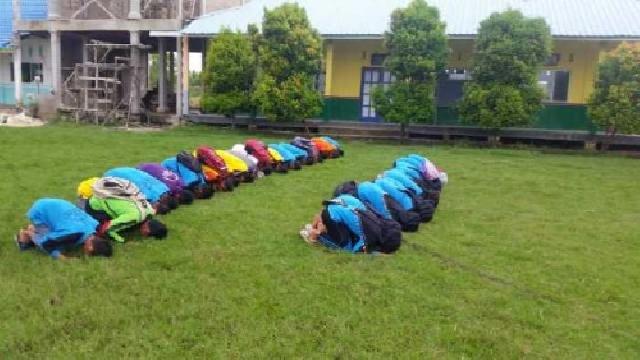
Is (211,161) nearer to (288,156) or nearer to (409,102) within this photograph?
(288,156)

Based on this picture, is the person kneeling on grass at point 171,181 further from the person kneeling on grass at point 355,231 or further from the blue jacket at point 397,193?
the blue jacket at point 397,193

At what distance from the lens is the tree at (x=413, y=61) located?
46.9 feet

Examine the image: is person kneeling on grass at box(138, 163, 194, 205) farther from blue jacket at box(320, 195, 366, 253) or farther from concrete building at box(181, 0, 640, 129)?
concrete building at box(181, 0, 640, 129)

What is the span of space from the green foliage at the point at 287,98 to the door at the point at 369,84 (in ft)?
6.74

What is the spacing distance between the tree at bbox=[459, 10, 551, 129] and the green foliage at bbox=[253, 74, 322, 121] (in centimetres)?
399

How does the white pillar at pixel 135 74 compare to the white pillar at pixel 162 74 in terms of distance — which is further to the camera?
the white pillar at pixel 162 74

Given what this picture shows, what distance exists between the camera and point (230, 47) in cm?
1552

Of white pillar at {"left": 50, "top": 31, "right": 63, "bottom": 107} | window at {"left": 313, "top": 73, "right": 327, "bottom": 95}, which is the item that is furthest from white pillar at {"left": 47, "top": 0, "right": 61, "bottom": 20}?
window at {"left": 313, "top": 73, "right": 327, "bottom": 95}

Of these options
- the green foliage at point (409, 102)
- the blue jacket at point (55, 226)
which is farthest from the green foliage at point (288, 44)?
the blue jacket at point (55, 226)

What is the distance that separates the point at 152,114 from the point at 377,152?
335 inches

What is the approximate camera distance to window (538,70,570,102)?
15.7 metres

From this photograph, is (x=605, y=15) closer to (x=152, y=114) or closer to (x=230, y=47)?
(x=230, y=47)

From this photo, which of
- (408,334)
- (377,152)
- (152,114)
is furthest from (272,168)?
(152,114)

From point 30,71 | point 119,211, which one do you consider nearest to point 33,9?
point 30,71
